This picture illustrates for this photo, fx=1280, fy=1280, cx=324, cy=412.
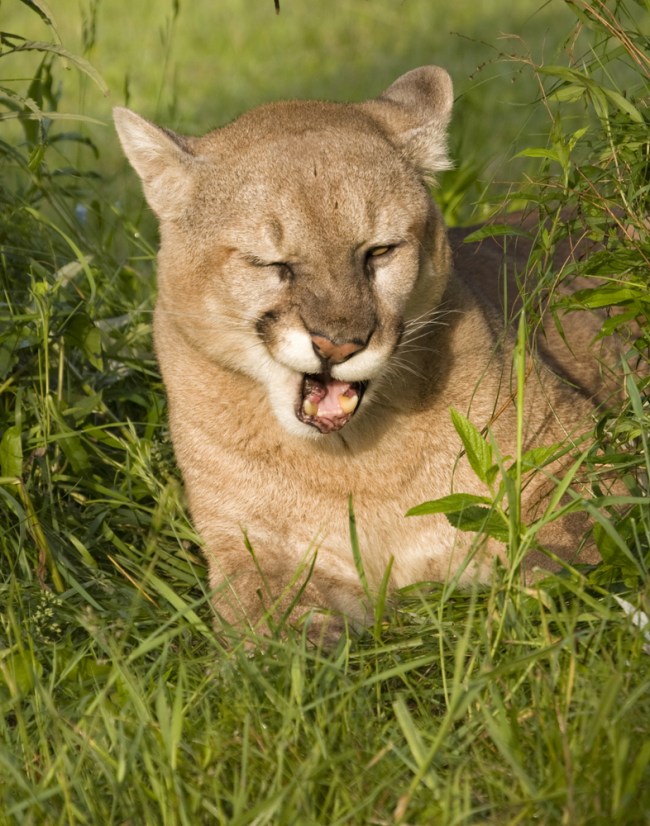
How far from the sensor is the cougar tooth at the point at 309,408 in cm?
335

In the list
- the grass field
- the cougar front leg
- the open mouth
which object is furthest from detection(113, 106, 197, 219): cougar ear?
the cougar front leg

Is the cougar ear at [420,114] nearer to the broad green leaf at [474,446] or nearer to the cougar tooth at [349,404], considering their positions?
the cougar tooth at [349,404]

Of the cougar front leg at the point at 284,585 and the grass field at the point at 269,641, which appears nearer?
the grass field at the point at 269,641

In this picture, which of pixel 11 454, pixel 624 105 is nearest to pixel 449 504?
pixel 624 105

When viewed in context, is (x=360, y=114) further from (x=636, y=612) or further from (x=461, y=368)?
(x=636, y=612)

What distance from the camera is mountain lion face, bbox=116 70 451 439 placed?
10.6ft

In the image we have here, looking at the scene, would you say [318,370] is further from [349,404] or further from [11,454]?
[11,454]

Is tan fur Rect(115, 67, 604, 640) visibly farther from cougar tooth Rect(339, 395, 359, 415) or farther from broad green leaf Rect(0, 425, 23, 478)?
broad green leaf Rect(0, 425, 23, 478)

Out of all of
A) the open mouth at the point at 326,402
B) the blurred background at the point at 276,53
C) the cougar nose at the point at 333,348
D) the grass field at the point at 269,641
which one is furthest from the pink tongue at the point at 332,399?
the blurred background at the point at 276,53

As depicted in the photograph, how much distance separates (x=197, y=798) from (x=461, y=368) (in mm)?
1758

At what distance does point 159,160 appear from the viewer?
3.67 metres

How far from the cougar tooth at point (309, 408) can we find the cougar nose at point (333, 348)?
21 cm

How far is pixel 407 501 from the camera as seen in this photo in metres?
3.62

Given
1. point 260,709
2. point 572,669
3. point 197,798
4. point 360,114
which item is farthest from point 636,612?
point 360,114
